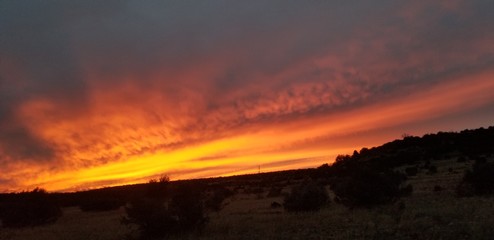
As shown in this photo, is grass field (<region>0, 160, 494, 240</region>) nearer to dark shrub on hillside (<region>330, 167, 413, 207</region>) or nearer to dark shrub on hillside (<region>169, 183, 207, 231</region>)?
dark shrub on hillside (<region>169, 183, 207, 231</region>)

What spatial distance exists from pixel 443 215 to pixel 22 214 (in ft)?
109

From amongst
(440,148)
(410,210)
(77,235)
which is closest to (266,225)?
(410,210)

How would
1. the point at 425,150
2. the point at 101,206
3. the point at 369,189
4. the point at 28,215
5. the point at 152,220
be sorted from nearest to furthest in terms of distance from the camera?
1. the point at 152,220
2. the point at 369,189
3. the point at 28,215
4. the point at 101,206
5. the point at 425,150

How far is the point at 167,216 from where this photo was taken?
73.6 ft

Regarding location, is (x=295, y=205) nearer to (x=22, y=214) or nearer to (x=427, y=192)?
(x=427, y=192)

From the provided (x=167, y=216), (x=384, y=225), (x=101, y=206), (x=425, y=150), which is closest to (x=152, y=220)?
(x=167, y=216)

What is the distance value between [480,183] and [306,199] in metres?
9.21

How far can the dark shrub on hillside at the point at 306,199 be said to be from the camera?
27.5 meters

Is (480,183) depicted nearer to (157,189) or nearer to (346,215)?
(346,215)

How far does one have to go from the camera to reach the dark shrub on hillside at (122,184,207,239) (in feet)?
71.5

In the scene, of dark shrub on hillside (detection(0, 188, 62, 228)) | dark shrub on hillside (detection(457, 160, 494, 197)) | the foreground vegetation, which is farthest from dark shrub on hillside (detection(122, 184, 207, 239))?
dark shrub on hillside (detection(0, 188, 62, 228))

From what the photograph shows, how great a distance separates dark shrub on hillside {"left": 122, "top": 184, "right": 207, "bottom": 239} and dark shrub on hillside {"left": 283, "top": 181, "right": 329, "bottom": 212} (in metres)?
6.46

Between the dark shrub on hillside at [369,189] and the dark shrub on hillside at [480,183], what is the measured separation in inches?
130

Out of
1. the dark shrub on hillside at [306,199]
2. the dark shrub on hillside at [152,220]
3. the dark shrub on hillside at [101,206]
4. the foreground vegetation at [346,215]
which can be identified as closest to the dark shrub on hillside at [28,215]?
the dark shrub on hillside at [101,206]
